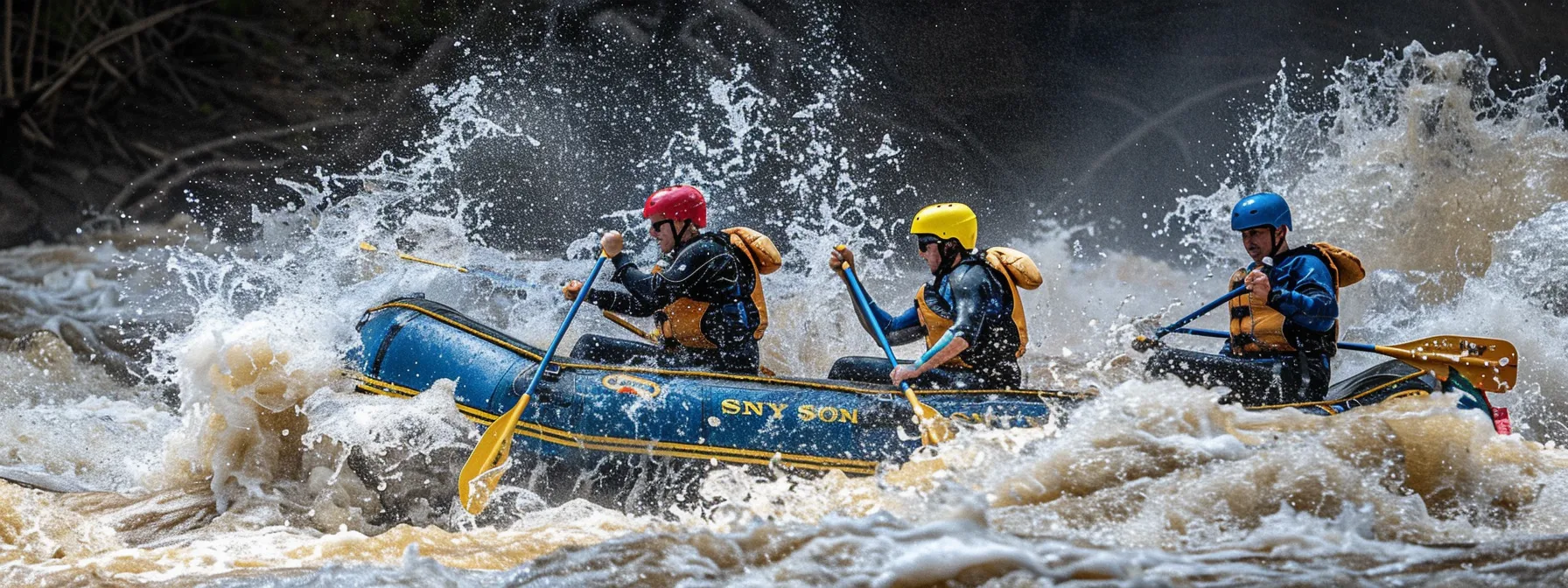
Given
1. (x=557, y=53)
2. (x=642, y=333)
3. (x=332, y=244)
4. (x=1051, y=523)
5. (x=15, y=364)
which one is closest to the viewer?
(x=1051, y=523)

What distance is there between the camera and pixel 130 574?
3582 mm

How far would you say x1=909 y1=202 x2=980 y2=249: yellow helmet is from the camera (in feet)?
14.8

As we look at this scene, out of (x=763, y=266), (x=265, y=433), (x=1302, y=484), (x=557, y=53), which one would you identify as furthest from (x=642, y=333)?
(x=557, y=53)

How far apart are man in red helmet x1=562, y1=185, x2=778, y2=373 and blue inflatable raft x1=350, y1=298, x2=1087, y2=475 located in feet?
1.28

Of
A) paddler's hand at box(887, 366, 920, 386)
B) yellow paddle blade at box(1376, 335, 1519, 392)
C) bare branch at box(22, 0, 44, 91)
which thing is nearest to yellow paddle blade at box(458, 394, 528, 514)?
paddler's hand at box(887, 366, 920, 386)

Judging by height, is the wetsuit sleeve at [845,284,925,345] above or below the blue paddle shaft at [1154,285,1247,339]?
below

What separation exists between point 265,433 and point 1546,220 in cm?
750

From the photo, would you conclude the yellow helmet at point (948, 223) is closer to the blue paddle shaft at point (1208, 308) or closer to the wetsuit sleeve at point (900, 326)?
the wetsuit sleeve at point (900, 326)

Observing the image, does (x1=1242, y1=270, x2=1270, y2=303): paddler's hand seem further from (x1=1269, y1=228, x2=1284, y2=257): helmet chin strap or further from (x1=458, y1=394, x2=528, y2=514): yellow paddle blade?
(x1=458, y1=394, x2=528, y2=514): yellow paddle blade

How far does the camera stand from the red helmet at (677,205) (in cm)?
483

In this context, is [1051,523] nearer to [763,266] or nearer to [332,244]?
[763,266]

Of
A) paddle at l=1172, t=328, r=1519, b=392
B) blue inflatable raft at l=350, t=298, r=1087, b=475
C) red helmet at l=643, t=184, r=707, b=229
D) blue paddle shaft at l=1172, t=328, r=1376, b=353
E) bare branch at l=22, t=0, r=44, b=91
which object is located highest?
bare branch at l=22, t=0, r=44, b=91

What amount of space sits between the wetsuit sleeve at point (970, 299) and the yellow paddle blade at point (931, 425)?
1.16ft

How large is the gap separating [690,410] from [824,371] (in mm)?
2771
